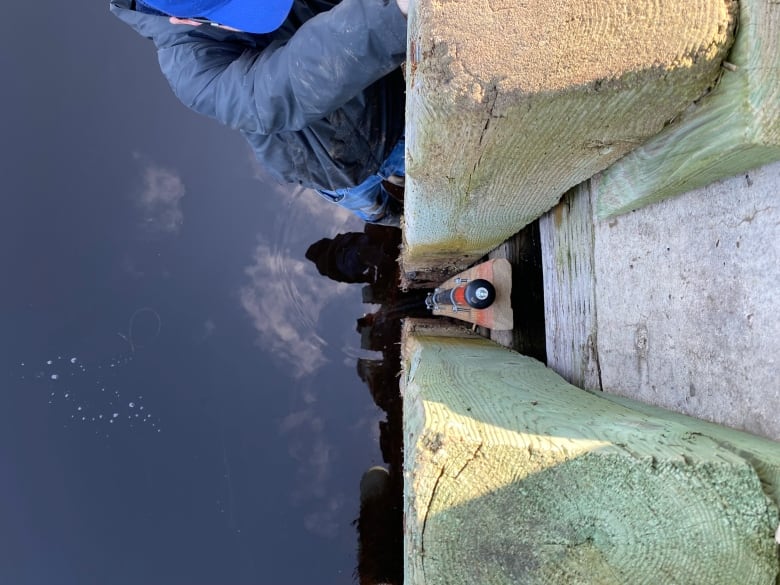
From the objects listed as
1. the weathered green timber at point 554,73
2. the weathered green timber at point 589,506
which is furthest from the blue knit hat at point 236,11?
the weathered green timber at point 589,506

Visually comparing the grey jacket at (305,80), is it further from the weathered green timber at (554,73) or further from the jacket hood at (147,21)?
the weathered green timber at (554,73)

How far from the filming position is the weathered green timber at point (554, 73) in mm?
646

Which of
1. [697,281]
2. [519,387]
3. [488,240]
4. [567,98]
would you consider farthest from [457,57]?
[488,240]

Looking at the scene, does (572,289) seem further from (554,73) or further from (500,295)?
(554,73)

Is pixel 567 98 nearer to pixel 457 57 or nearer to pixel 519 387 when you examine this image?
pixel 457 57

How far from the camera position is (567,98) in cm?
72

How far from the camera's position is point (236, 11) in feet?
4.50

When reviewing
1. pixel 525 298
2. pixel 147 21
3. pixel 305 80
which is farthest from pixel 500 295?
pixel 147 21

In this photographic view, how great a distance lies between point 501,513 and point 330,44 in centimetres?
120

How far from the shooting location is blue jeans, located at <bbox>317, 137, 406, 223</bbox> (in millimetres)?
2398

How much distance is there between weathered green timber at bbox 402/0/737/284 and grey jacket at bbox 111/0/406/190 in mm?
466

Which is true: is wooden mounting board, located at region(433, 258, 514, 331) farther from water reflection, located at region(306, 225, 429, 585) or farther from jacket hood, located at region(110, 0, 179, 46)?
water reflection, located at region(306, 225, 429, 585)

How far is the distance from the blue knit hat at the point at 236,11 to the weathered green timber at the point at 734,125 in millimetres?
1114

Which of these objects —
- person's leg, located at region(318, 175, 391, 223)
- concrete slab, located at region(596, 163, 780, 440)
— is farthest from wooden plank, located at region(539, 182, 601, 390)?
person's leg, located at region(318, 175, 391, 223)
